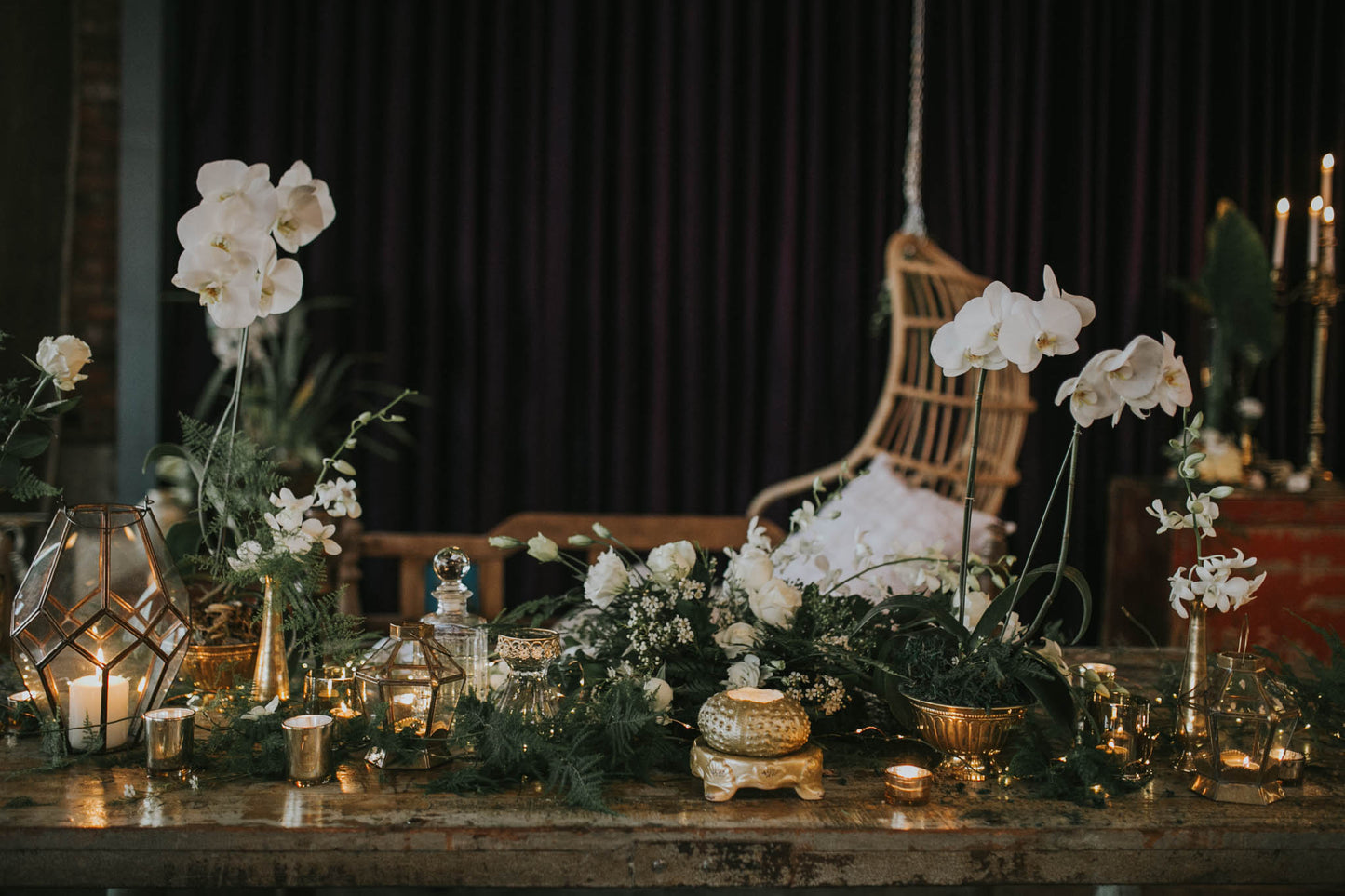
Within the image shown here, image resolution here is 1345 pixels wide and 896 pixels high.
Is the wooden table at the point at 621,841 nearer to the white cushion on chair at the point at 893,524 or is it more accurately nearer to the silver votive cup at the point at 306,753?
the silver votive cup at the point at 306,753

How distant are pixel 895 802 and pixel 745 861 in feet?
0.57

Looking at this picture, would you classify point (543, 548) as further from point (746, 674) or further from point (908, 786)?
point (908, 786)

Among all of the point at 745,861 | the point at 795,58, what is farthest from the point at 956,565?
the point at 795,58

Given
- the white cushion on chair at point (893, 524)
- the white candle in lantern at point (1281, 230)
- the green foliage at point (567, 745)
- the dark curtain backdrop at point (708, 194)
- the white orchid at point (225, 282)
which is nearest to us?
the green foliage at point (567, 745)

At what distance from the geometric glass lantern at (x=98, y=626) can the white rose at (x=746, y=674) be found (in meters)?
0.60

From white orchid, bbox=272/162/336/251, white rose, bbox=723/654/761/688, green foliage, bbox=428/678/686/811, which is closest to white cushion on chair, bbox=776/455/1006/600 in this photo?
white rose, bbox=723/654/761/688

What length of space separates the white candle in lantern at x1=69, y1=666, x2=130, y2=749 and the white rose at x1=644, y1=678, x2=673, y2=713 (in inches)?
21.7

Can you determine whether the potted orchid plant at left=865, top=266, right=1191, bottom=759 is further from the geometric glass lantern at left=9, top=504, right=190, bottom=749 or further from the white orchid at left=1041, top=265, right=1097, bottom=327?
the geometric glass lantern at left=9, top=504, right=190, bottom=749

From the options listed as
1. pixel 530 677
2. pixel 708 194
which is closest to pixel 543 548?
pixel 530 677

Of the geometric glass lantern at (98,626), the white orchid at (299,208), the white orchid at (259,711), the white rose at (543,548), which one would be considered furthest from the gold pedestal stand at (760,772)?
the white orchid at (299,208)

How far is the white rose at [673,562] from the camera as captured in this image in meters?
1.25

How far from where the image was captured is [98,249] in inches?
144

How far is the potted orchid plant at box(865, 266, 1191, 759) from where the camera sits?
104 centimetres

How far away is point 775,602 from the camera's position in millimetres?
1214
